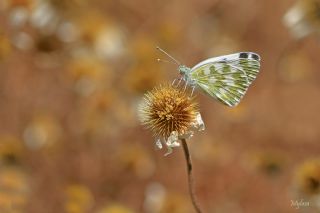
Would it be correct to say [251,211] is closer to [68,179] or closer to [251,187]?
[251,187]

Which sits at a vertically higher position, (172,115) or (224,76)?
(224,76)

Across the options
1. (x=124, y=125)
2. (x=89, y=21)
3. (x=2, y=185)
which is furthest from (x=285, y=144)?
(x=2, y=185)

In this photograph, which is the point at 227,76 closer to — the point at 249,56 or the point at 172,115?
the point at 249,56

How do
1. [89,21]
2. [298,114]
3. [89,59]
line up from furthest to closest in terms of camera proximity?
1. [298,114]
2. [89,21]
3. [89,59]

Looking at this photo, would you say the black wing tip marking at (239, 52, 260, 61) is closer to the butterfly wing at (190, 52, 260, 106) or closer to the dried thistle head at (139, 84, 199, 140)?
the butterfly wing at (190, 52, 260, 106)

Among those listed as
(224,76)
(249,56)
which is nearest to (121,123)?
(224,76)

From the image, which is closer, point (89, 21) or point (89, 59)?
point (89, 59)

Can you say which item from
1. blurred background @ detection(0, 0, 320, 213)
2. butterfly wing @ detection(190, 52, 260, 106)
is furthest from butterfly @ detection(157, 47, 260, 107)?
blurred background @ detection(0, 0, 320, 213)

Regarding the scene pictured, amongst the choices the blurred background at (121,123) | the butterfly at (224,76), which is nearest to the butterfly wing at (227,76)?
the butterfly at (224,76)
